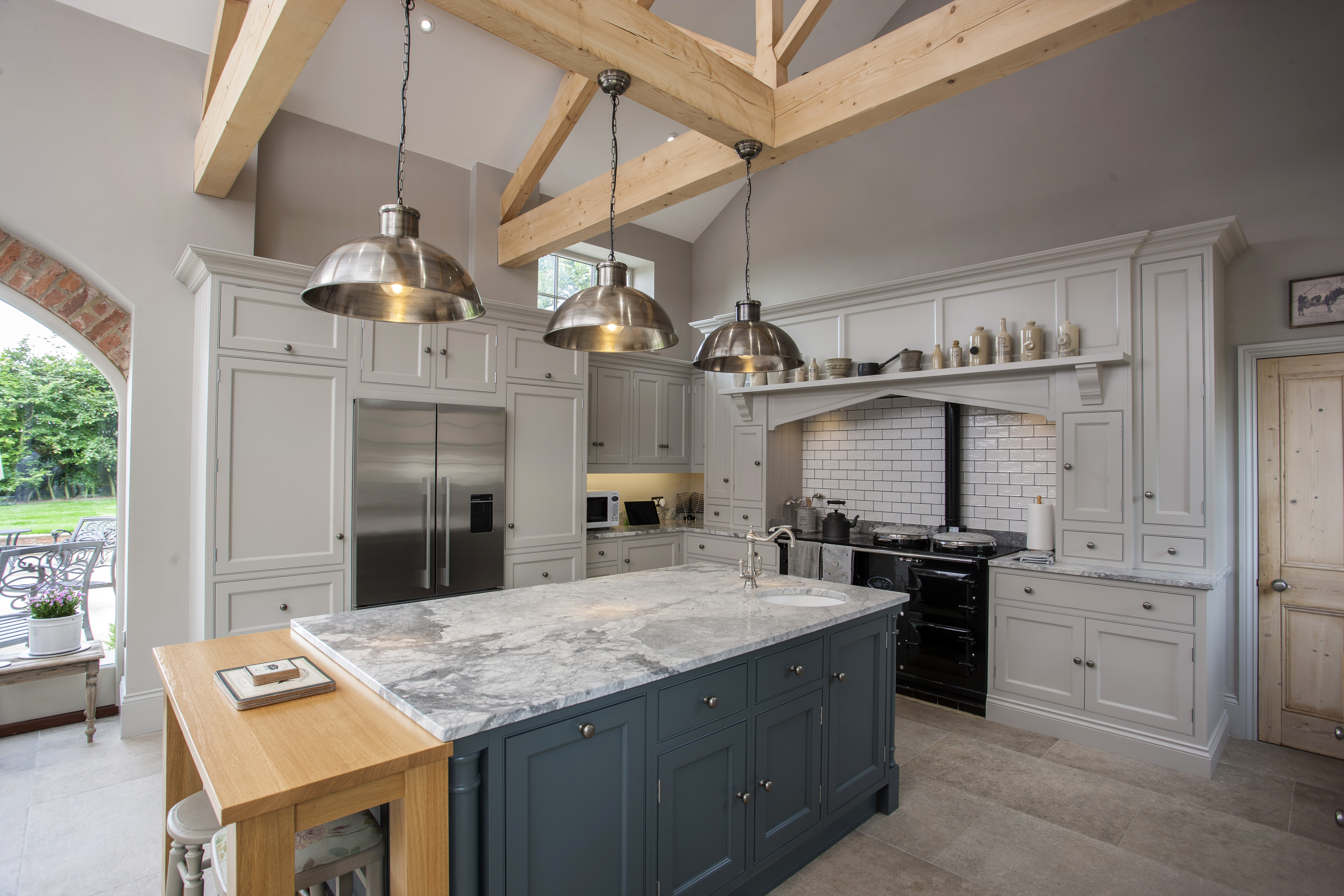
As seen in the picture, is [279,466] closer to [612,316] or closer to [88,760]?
[88,760]

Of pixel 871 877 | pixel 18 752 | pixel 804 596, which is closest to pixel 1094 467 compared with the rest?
pixel 804 596

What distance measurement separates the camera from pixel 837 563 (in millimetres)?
4781

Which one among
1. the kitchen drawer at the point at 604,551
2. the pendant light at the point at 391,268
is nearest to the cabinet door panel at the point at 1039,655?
the kitchen drawer at the point at 604,551

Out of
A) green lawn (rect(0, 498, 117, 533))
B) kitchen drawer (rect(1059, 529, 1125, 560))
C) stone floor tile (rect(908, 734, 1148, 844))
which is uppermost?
green lawn (rect(0, 498, 117, 533))

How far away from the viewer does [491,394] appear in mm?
4562

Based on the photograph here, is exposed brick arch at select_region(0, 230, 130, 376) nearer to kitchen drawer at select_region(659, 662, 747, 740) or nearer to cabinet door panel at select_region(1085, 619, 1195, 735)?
kitchen drawer at select_region(659, 662, 747, 740)

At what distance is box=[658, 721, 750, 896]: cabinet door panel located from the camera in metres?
1.96

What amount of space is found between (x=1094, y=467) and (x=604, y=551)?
353 centimetres

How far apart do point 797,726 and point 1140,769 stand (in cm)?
232

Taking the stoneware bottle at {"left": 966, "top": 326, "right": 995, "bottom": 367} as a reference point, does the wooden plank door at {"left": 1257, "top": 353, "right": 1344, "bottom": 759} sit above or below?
below

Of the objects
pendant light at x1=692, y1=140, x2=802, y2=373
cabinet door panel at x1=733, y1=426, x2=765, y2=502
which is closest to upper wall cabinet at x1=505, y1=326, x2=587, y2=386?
cabinet door panel at x1=733, y1=426, x2=765, y2=502

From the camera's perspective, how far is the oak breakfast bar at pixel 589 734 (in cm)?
147

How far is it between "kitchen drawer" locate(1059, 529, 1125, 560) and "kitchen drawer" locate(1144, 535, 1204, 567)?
117 mm

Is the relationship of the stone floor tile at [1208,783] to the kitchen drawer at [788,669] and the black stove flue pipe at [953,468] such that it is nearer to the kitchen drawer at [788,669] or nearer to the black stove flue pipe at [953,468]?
the black stove flue pipe at [953,468]
